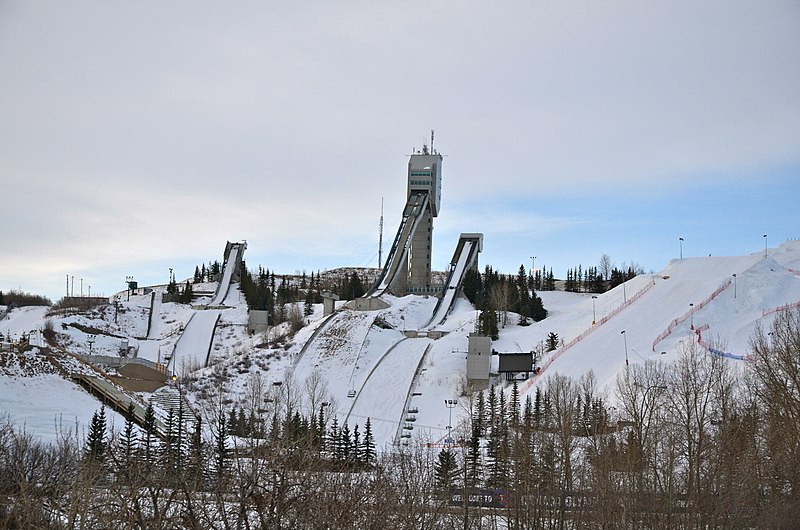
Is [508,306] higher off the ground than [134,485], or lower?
higher

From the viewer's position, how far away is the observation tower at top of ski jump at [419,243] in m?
69.2

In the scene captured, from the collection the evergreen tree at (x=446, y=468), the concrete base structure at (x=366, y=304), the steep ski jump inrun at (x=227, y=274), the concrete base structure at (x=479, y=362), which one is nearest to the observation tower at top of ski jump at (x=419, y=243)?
the concrete base structure at (x=366, y=304)

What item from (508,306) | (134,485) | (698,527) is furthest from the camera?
(508,306)

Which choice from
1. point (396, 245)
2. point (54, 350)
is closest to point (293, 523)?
point (54, 350)

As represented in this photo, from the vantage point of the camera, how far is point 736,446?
22.8 metres

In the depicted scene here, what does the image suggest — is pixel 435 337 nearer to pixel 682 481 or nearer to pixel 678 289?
pixel 678 289

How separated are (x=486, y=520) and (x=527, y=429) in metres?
4.52

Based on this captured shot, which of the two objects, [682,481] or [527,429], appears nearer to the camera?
[682,481]

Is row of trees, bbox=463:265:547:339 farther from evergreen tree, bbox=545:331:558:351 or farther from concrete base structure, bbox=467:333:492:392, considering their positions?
concrete base structure, bbox=467:333:492:392

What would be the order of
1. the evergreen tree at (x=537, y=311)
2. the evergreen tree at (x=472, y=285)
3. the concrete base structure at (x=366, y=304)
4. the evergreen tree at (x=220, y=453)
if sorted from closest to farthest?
the evergreen tree at (x=220, y=453)
the concrete base structure at (x=366, y=304)
the evergreen tree at (x=537, y=311)
the evergreen tree at (x=472, y=285)

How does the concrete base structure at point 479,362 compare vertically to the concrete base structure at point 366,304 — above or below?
below

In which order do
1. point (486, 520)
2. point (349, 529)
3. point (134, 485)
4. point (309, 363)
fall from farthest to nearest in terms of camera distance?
1. point (309, 363)
2. point (486, 520)
3. point (349, 529)
4. point (134, 485)

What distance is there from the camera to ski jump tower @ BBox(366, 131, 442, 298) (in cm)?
6943

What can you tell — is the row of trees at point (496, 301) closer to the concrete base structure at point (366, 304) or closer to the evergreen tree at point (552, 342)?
the evergreen tree at point (552, 342)
